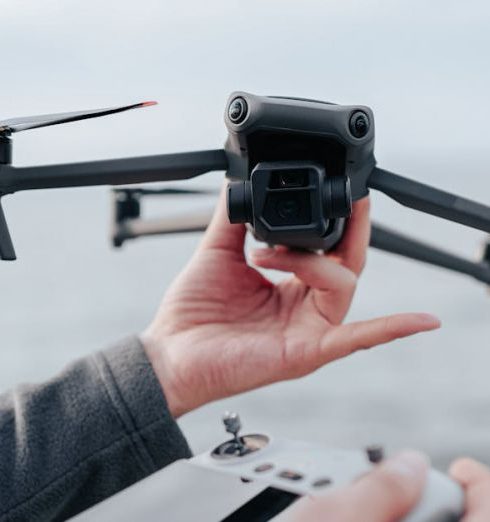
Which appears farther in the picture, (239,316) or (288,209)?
(239,316)

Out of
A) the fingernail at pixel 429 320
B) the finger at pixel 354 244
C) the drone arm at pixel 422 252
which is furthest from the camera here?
the drone arm at pixel 422 252

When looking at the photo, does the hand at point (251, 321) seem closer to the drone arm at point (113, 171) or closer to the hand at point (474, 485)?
the drone arm at point (113, 171)

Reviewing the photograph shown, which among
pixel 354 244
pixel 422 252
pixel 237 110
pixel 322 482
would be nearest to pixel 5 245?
pixel 237 110

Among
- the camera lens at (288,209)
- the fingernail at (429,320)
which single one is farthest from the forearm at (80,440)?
the camera lens at (288,209)

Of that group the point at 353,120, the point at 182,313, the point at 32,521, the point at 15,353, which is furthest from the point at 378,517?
the point at 15,353

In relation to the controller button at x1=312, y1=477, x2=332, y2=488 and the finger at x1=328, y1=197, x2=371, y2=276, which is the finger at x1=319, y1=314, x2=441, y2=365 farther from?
the controller button at x1=312, y1=477, x2=332, y2=488

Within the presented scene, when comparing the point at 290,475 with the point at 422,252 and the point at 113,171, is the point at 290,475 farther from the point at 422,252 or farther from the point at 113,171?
the point at 422,252

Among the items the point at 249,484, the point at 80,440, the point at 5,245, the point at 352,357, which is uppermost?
the point at 5,245
